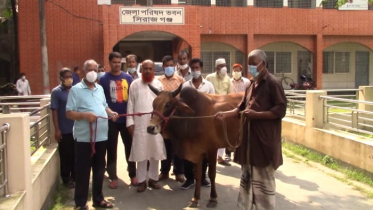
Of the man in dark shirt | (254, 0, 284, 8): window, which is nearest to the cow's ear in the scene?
the man in dark shirt

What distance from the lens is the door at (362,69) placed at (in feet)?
86.9

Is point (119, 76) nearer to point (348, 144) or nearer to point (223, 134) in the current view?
point (223, 134)

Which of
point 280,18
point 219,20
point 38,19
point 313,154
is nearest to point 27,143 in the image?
point 313,154

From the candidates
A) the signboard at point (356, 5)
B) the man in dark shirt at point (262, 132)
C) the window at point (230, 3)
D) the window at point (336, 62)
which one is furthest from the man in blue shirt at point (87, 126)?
the window at point (336, 62)

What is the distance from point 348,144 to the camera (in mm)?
7512

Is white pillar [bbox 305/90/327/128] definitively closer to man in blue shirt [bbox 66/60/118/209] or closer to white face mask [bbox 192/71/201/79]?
white face mask [bbox 192/71/201/79]

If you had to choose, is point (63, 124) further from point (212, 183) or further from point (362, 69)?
point (362, 69)

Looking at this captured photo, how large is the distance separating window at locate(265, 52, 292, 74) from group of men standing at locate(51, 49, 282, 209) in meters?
18.6

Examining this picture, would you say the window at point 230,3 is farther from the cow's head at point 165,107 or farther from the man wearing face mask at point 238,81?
the cow's head at point 165,107

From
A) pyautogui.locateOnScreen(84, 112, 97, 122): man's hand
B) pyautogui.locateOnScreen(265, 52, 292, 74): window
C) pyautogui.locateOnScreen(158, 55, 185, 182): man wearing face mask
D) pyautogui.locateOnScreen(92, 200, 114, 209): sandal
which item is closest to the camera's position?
pyautogui.locateOnScreen(84, 112, 97, 122): man's hand

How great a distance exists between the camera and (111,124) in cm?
650

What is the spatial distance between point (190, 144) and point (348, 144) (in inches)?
128

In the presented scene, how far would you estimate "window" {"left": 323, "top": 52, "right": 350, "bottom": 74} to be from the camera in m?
26.1

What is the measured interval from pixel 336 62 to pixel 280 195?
71.0ft
